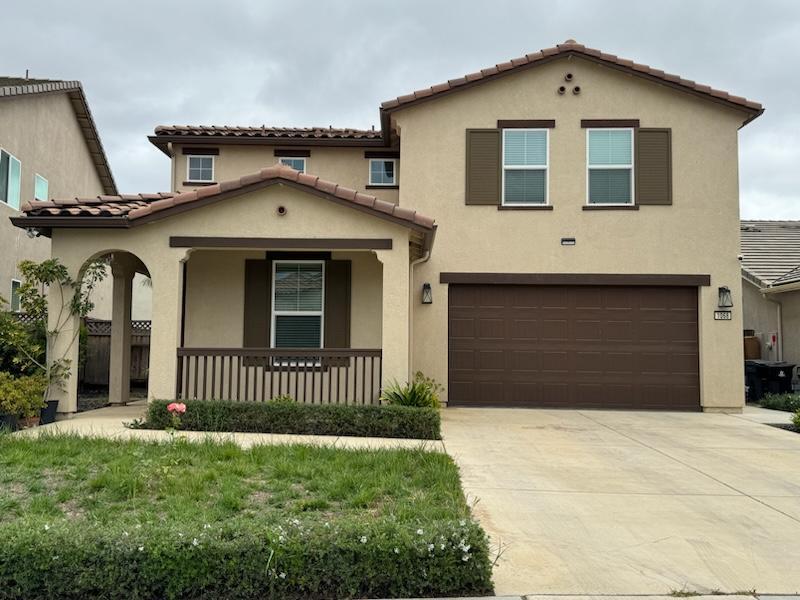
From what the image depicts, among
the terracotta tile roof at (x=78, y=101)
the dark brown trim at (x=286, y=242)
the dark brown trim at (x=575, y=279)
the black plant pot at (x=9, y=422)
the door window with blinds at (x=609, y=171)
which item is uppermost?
the terracotta tile roof at (x=78, y=101)

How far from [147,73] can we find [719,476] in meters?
21.9

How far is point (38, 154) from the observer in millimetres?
17719

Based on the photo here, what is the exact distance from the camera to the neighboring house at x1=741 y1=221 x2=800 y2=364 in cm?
1523

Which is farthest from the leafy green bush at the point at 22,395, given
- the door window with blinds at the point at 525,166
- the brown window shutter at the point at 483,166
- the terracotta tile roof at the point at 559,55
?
the door window with blinds at the point at 525,166

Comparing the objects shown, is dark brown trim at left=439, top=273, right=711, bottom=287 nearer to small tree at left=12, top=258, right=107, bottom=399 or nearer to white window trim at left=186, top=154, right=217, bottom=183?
white window trim at left=186, top=154, right=217, bottom=183

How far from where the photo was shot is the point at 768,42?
16.7 metres

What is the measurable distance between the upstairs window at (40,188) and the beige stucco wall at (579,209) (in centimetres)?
1080

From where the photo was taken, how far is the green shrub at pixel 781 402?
1276 cm

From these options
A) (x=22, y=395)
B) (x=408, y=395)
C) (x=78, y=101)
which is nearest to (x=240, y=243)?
(x=408, y=395)

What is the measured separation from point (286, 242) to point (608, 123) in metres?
7.14

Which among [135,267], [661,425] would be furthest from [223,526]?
[135,267]

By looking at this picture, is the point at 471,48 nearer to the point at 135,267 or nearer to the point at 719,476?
the point at 135,267

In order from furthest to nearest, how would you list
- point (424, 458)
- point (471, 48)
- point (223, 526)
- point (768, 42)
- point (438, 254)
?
point (471, 48)
point (768, 42)
point (438, 254)
point (424, 458)
point (223, 526)

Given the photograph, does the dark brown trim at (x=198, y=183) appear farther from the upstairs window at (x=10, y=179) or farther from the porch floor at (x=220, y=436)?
the porch floor at (x=220, y=436)
